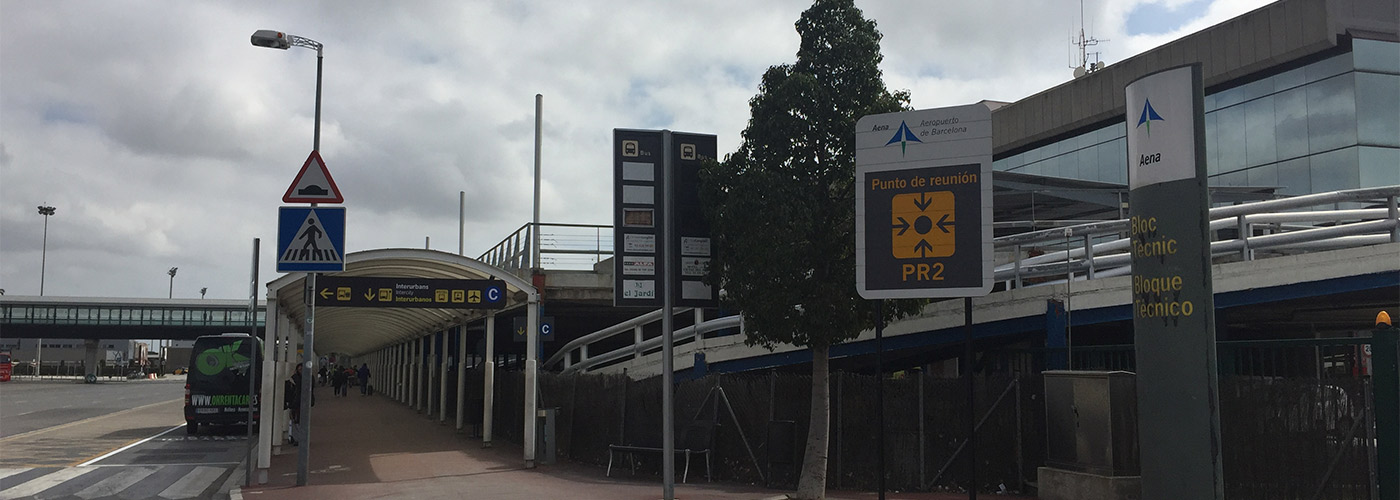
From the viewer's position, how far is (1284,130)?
28.8 meters

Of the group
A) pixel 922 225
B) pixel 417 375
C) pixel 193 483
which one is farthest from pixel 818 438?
pixel 417 375

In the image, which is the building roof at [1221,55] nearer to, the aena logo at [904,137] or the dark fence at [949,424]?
the dark fence at [949,424]

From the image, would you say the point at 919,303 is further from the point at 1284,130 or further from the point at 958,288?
the point at 1284,130

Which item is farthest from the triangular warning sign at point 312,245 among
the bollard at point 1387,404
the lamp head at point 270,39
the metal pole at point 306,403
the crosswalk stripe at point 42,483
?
the bollard at point 1387,404

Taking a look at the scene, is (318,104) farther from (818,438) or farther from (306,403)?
(818,438)

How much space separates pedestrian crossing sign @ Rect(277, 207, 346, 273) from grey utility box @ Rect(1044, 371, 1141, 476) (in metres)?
9.89

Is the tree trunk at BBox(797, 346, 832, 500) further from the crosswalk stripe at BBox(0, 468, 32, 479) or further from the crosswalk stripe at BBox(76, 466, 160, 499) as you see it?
the crosswalk stripe at BBox(0, 468, 32, 479)

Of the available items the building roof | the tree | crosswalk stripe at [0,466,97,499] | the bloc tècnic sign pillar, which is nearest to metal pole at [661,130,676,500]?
the tree

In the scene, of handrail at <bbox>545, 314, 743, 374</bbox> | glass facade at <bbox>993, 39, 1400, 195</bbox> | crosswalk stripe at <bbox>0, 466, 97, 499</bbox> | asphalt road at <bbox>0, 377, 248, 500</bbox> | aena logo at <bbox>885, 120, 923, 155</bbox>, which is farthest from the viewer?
glass facade at <bbox>993, 39, 1400, 195</bbox>

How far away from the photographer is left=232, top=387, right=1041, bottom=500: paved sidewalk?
14.0 m

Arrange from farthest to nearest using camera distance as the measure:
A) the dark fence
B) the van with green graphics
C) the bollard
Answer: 1. the van with green graphics
2. the dark fence
3. the bollard

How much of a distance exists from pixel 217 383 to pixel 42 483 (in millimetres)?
10890

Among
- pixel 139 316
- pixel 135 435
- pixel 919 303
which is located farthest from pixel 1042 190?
pixel 139 316

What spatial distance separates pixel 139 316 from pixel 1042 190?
249ft
